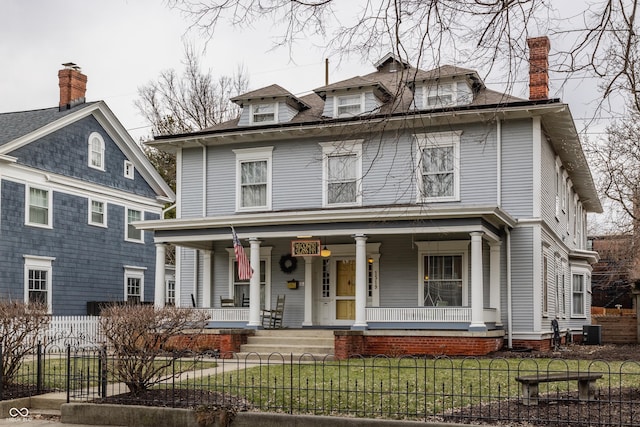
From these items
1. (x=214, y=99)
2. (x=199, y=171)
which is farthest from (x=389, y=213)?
(x=214, y=99)

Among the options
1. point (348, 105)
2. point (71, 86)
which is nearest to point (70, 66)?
point (71, 86)

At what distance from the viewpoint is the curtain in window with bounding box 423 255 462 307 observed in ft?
72.7

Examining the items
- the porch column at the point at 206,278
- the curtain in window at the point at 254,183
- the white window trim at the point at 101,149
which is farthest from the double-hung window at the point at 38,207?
the curtain in window at the point at 254,183

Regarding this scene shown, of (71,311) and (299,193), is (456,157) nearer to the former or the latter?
(299,193)

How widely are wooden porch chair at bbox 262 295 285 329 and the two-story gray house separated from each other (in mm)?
498

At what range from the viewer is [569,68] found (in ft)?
27.1

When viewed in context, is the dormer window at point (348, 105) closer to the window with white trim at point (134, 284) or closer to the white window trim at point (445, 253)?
the white window trim at point (445, 253)

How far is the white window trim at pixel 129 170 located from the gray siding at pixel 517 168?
53.2 ft

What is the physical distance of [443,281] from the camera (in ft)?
73.0

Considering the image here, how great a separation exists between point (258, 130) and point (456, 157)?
Answer: 6067 mm

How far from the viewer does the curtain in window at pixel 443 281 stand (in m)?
22.2

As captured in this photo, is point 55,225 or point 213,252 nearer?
point 213,252

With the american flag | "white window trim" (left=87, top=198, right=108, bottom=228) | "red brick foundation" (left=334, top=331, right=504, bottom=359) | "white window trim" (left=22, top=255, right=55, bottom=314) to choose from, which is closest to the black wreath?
the american flag

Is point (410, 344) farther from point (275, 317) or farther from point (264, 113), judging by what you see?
point (264, 113)
